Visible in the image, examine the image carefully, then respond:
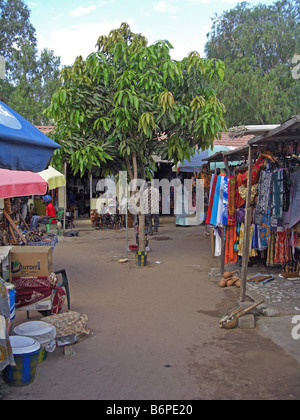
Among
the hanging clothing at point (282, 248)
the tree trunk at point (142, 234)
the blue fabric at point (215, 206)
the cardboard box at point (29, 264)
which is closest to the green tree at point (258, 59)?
the tree trunk at point (142, 234)

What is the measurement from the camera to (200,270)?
26.3 feet

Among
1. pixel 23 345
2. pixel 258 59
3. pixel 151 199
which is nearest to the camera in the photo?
pixel 23 345

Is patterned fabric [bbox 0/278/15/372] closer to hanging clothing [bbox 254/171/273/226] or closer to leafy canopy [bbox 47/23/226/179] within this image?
hanging clothing [bbox 254/171/273/226]

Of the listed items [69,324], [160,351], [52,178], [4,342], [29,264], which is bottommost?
[160,351]

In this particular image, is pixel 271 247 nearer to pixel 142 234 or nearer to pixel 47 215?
pixel 142 234

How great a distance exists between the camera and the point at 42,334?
12.5 ft

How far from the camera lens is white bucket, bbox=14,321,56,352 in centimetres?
379

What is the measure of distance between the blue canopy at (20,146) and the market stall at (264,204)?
2.63 meters

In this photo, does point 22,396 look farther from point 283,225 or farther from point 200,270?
point 200,270

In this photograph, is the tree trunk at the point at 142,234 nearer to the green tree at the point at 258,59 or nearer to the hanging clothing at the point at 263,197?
the hanging clothing at the point at 263,197

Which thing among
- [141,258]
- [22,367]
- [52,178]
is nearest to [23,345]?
[22,367]

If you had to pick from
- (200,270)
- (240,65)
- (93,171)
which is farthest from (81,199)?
(240,65)

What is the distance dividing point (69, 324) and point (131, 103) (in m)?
4.58

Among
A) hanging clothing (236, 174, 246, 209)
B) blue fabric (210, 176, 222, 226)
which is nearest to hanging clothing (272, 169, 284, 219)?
hanging clothing (236, 174, 246, 209)
